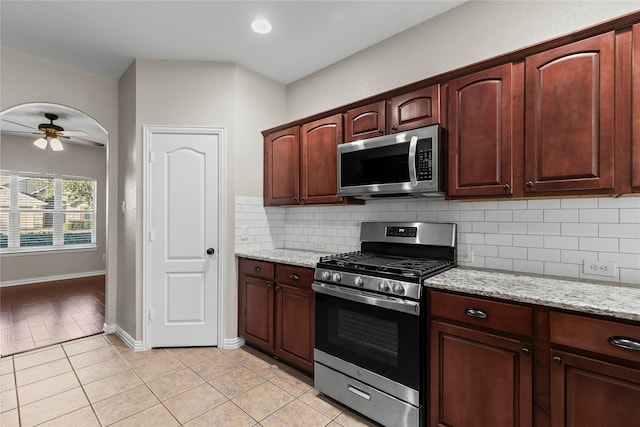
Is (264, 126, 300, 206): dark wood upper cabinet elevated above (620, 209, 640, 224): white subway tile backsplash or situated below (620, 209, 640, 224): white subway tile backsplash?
above

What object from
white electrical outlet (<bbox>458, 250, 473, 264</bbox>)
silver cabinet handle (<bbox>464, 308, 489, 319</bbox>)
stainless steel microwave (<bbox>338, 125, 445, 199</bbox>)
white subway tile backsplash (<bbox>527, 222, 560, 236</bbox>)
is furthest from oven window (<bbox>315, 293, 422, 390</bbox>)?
white subway tile backsplash (<bbox>527, 222, 560, 236</bbox>)

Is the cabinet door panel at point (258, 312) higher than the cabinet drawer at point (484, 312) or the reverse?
the reverse

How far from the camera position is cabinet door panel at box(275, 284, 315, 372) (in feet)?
8.02

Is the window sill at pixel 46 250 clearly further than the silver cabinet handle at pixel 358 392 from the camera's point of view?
Yes

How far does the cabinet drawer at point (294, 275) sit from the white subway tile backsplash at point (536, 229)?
0.68 m

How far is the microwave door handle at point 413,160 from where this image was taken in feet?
6.91

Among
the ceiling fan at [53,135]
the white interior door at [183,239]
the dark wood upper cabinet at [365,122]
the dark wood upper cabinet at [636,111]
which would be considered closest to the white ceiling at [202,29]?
the dark wood upper cabinet at [365,122]

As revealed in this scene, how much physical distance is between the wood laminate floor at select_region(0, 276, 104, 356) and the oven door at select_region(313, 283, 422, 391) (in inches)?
115

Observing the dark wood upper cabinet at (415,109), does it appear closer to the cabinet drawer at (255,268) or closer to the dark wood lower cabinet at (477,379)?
the dark wood lower cabinet at (477,379)

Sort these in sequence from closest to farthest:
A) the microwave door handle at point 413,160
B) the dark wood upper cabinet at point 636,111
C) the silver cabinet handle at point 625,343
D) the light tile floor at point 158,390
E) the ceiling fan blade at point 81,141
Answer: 1. the silver cabinet handle at point 625,343
2. the dark wood upper cabinet at point 636,111
3. the light tile floor at point 158,390
4. the microwave door handle at point 413,160
5. the ceiling fan blade at point 81,141

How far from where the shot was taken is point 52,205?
20.0 ft

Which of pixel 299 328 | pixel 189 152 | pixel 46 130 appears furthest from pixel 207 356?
pixel 46 130

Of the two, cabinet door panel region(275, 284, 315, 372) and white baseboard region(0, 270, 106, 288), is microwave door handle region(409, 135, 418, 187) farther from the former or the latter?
white baseboard region(0, 270, 106, 288)

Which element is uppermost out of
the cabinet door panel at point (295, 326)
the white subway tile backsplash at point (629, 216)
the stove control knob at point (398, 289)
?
the white subway tile backsplash at point (629, 216)
